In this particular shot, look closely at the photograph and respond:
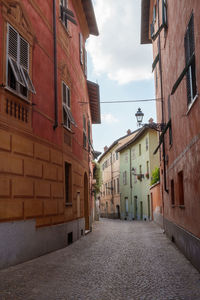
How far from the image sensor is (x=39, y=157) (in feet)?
34.4

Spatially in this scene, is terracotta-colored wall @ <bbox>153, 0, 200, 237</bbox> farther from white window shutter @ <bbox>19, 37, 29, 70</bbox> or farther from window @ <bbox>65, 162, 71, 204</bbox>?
window @ <bbox>65, 162, 71, 204</bbox>

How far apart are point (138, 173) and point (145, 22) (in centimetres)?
2031

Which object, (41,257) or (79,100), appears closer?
(41,257)

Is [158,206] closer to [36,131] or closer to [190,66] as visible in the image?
[36,131]

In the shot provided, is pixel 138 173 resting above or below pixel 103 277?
above

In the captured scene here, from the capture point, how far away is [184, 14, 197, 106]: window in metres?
8.07

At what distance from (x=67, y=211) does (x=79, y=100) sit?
6021 mm

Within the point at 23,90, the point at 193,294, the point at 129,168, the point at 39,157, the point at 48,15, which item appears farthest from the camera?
the point at 129,168

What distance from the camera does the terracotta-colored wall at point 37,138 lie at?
28.2ft

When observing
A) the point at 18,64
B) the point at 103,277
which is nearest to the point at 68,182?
the point at 18,64

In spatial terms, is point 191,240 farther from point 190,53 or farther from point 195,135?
point 190,53

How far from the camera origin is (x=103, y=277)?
288 inches

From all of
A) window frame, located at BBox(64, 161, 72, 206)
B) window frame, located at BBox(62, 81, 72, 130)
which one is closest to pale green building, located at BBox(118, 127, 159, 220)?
window frame, located at BBox(62, 81, 72, 130)

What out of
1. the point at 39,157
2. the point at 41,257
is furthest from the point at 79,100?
the point at 41,257
